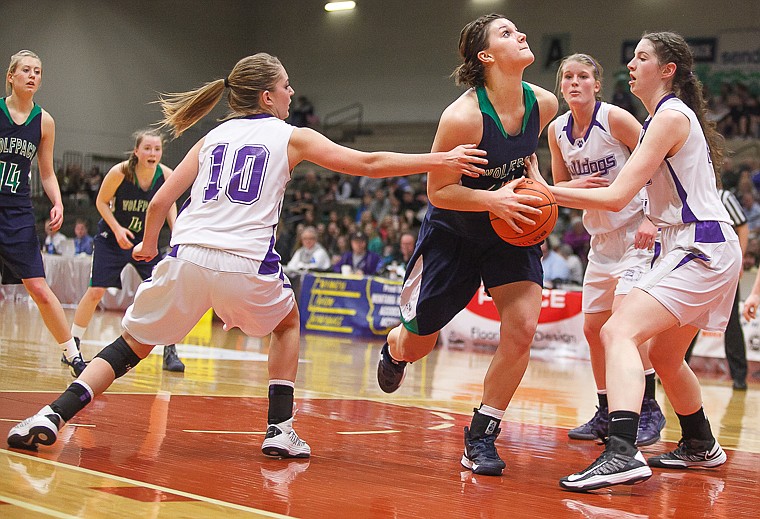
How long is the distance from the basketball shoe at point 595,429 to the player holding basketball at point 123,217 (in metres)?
3.18

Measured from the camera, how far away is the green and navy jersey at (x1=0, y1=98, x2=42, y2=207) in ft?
18.8

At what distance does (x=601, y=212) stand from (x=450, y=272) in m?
1.31

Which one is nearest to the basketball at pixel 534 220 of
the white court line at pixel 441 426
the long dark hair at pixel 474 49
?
the long dark hair at pixel 474 49

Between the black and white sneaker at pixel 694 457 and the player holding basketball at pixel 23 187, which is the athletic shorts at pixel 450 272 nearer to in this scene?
the black and white sneaker at pixel 694 457

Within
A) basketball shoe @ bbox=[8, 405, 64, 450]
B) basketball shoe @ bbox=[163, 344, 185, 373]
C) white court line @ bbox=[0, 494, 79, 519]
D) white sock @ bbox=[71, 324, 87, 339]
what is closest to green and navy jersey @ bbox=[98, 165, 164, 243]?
white sock @ bbox=[71, 324, 87, 339]

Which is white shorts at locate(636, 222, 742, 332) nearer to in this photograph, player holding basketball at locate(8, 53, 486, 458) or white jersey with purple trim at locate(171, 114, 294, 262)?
player holding basketball at locate(8, 53, 486, 458)

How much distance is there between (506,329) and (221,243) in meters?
1.31

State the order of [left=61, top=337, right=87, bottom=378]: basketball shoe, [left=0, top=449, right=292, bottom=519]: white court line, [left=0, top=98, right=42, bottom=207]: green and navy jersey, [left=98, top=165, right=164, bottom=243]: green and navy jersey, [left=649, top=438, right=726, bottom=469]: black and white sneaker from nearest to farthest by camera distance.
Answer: [left=0, top=449, right=292, bottom=519]: white court line
[left=649, top=438, right=726, bottom=469]: black and white sneaker
[left=0, top=98, right=42, bottom=207]: green and navy jersey
[left=61, top=337, right=87, bottom=378]: basketball shoe
[left=98, top=165, right=164, bottom=243]: green and navy jersey

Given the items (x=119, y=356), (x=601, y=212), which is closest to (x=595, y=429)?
(x=601, y=212)

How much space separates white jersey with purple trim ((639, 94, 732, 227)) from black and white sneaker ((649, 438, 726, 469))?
111 centimetres

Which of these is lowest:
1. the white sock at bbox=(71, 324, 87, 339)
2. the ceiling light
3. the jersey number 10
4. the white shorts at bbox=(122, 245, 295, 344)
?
the white sock at bbox=(71, 324, 87, 339)

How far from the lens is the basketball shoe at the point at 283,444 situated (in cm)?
389

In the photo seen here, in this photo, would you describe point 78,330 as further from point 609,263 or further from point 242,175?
point 609,263

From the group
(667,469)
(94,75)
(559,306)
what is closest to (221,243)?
(667,469)
